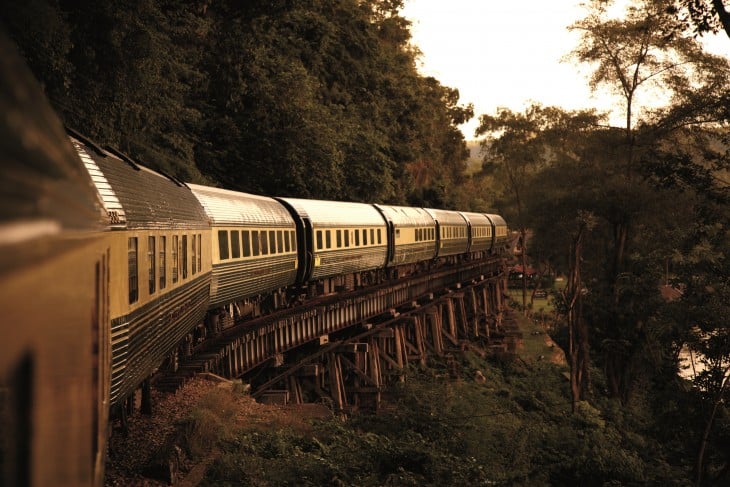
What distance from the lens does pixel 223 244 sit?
47.4 feet

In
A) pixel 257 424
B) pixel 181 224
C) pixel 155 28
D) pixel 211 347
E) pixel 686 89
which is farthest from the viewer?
pixel 686 89

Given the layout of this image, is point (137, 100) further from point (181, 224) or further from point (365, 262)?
point (181, 224)

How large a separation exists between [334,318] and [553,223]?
20.1m

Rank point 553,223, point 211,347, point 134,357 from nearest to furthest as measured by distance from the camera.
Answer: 1. point 134,357
2. point 211,347
3. point 553,223

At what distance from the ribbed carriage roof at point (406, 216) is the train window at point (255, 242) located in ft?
40.2

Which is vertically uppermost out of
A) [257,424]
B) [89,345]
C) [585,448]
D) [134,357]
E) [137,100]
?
[137,100]

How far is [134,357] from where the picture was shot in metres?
6.50

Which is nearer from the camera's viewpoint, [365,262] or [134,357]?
[134,357]

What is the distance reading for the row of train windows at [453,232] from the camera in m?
38.3

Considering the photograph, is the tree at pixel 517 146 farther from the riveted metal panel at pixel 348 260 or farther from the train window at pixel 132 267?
the train window at pixel 132 267

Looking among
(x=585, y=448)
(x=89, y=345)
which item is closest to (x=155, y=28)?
(x=585, y=448)

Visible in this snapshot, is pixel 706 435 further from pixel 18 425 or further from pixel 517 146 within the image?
pixel 517 146

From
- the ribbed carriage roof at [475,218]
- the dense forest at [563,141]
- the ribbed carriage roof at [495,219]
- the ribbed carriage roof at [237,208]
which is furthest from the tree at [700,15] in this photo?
the ribbed carriage roof at [495,219]

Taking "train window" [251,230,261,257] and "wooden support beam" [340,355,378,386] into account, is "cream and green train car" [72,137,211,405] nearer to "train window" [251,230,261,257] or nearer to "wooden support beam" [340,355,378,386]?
"train window" [251,230,261,257]
